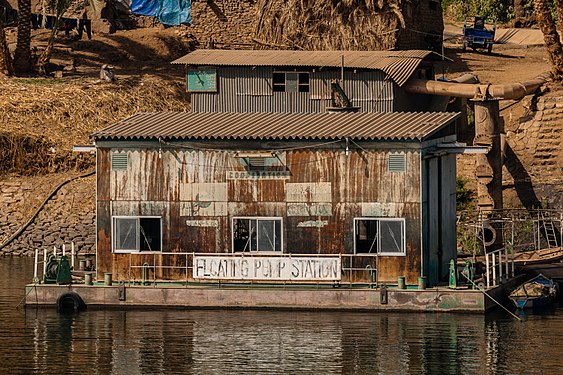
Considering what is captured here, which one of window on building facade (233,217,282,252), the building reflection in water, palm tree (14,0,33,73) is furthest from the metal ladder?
palm tree (14,0,33,73)

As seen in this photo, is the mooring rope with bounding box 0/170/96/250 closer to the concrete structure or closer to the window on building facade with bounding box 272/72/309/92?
the window on building facade with bounding box 272/72/309/92

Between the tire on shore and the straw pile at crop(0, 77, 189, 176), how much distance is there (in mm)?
22117

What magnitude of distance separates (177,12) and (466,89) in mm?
25934

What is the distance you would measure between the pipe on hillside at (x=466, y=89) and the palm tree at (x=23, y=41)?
77.0 ft

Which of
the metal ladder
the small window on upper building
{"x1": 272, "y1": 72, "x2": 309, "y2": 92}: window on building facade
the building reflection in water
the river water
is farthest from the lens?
{"x1": 272, "y1": 72, "x2": 309, "y2": 92}: window on building facade

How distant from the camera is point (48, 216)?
7169cm

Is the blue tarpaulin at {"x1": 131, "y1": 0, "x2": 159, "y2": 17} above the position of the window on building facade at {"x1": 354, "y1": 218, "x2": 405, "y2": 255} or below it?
above

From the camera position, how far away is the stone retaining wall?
69875 mm

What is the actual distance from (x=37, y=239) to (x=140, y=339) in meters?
22.1

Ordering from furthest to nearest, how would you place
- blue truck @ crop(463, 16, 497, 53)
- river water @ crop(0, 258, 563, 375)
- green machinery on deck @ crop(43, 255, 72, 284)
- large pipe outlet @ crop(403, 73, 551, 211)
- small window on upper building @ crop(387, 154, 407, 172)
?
blue truck @ crop(463, 16, 497, 53) < large pipe outlet @ crop(403, 73, 551, 211) < green machinery on deck @ crop(43, 255, 72, 284) < small window on upper building @ crop(387, 154, 407, 172) < river water @ crop(0, 258, 563, 375)

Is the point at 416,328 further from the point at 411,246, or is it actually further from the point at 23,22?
the point at 23,22

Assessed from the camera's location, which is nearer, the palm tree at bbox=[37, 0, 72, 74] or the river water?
the river water

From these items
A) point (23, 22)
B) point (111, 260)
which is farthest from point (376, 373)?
point (23, 22)

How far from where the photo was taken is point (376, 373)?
1751 inches
